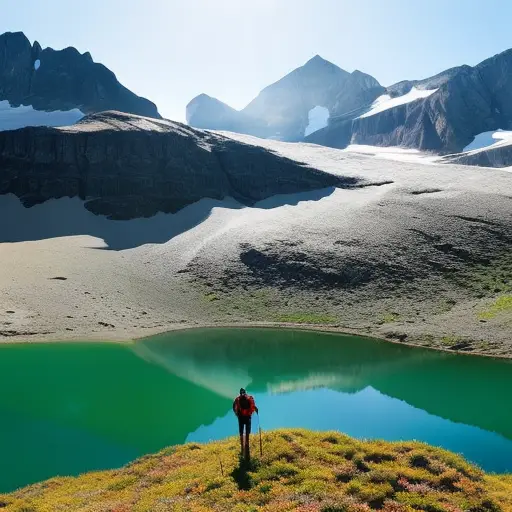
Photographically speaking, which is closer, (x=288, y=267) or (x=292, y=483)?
(x=292, y=483)

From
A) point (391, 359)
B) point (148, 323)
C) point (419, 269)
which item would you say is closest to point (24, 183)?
point (148, 323)

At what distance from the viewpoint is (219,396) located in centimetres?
3666

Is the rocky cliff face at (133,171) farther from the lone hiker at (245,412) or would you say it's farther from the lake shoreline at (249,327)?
the lone hiker at (245,412)

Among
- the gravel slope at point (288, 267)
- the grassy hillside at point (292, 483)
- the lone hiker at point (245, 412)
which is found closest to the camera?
the grassy hillside at point (292, 483)

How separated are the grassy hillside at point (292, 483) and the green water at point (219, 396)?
5550 millimetres

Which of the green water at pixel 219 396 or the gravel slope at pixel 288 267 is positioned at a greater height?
the gravel slope at pixel 288 267

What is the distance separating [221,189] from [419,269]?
233 ft

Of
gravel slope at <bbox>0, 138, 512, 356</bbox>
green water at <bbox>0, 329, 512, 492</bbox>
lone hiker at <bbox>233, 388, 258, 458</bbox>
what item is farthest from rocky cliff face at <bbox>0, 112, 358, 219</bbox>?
lone hiker at <bbox>233, 388, 258, 458</bbox>

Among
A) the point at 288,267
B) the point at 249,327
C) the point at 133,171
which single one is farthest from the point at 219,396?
the point at 133,171

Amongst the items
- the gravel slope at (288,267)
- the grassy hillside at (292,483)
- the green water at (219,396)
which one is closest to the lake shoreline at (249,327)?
the gravel slope at (288,267)

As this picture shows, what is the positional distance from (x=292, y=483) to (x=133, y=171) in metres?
122

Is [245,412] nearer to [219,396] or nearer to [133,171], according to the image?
[219,396]

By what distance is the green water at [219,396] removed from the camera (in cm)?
2625

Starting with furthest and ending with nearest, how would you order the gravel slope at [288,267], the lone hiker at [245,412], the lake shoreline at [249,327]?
the gravel slope at [288,267] → the lake shoreline at [249,327] → the lone hiker at [245,412]
